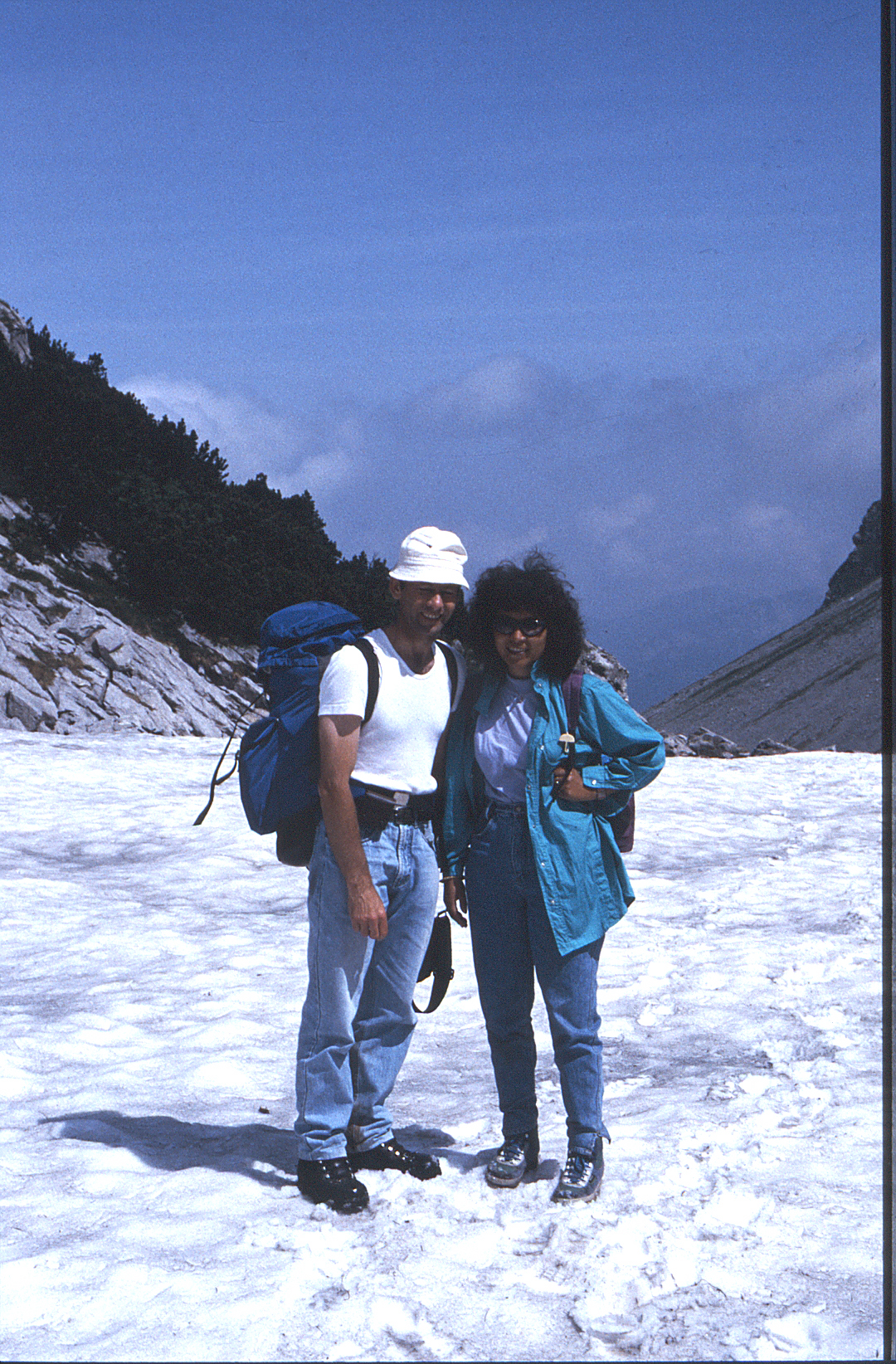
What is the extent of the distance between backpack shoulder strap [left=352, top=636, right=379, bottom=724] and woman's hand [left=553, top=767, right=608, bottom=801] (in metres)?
0.69

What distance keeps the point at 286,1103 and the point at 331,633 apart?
256 cm

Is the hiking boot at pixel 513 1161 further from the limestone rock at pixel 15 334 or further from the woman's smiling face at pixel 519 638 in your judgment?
the limestone rock at pixel 15 334

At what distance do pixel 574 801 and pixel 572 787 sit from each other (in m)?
0.10

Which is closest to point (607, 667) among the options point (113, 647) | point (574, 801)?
point (113, 647)

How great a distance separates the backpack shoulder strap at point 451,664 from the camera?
391cm

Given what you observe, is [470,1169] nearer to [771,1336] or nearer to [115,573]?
[771,1336]

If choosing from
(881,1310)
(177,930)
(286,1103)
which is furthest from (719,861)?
(881,1310)

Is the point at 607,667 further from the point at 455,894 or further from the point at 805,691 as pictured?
the point at 805,691

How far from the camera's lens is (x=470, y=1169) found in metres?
4.09

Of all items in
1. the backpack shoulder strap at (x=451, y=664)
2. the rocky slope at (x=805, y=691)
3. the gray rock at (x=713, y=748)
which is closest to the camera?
the backpack shoulder strap at (x=451, y=664)

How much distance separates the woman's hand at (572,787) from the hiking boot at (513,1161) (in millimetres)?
1311

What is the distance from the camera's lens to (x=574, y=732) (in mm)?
3803

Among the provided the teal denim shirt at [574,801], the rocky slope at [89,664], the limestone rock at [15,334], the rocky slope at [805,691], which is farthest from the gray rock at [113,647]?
the rocky slope at [805,691]

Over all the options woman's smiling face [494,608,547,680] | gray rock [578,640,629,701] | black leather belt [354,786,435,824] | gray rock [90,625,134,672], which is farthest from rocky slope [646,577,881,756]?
black leather belt [354,786,435,824]
